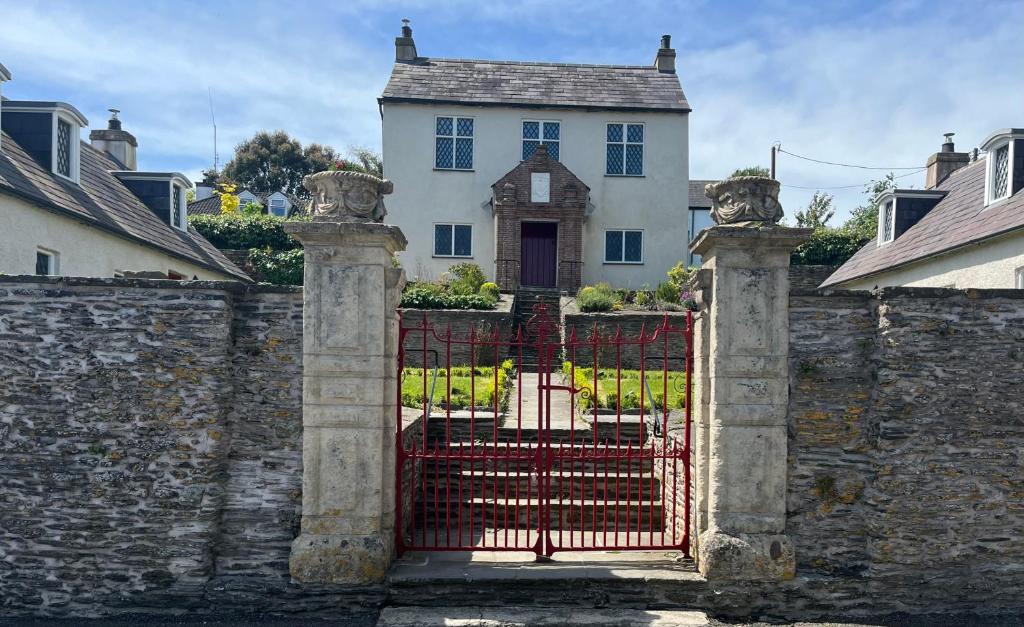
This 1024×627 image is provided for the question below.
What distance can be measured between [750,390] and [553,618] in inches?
94.6

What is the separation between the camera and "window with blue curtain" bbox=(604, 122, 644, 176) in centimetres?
2255

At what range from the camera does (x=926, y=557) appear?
5.36 meters

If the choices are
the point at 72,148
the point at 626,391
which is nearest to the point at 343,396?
the point at 626,391

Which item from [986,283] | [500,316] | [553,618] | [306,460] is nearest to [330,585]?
[306,460]

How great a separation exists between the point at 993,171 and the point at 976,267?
2.43 m

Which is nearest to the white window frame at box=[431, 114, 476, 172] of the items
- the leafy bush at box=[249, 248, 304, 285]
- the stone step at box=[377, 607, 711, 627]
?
the leafy bush at box=[249, 248, 304, 285]

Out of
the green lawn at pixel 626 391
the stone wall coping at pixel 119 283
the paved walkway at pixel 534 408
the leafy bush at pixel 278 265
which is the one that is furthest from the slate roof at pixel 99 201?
the green lawn at pixel 626 391

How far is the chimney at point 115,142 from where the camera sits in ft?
64.1

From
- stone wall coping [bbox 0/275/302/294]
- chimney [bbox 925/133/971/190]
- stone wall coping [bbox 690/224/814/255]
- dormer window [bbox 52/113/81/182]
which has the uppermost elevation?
chimney [bbox 925/133/971/190]

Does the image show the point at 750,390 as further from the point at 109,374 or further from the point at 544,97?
the point at 544,97

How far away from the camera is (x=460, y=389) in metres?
11.1

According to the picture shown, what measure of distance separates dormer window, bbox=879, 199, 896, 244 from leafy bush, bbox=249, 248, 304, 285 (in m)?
17.8

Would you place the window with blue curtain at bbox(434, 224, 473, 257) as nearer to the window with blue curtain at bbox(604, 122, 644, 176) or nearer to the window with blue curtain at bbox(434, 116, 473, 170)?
the window with blue curtain at bbox(434, 116, 473, 170)

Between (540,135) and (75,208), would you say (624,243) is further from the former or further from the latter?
(75,208)
